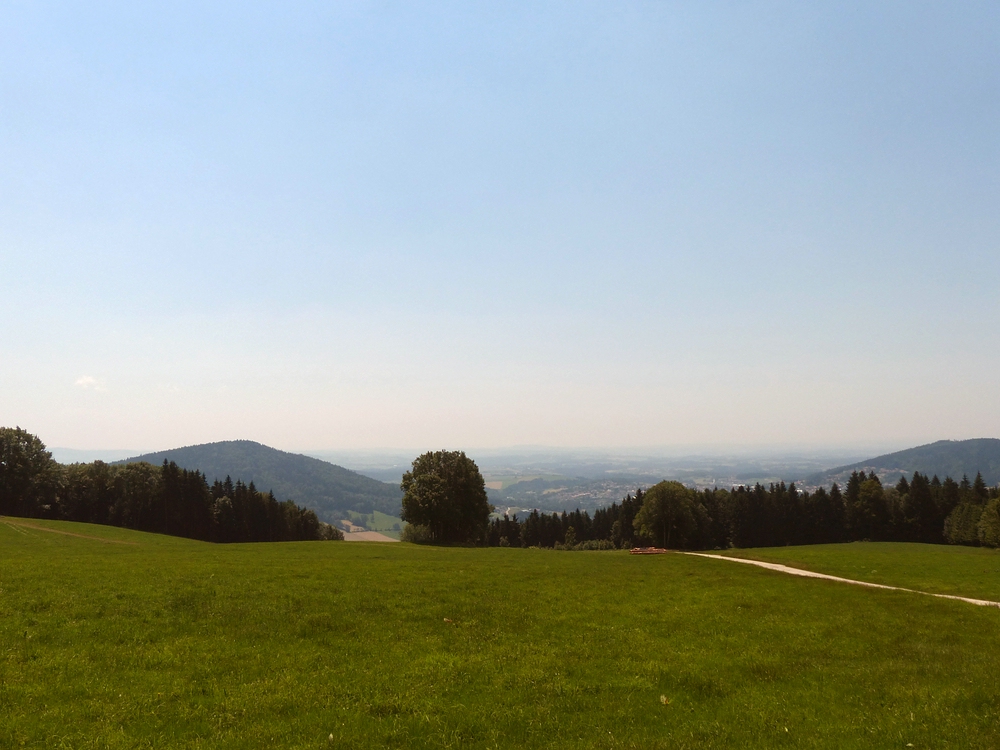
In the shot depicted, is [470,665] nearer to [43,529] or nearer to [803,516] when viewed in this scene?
[43,529]

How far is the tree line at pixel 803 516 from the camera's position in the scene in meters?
99.8

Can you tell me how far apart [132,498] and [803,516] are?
482 feet

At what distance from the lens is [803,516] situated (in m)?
127

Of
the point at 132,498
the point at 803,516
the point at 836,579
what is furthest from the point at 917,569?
the point at 132,498

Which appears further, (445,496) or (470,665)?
(445,496)

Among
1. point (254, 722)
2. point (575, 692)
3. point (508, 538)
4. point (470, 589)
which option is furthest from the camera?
point (508, 538)

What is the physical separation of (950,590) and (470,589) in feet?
92.7

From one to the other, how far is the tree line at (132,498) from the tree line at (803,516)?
7866 centimetres

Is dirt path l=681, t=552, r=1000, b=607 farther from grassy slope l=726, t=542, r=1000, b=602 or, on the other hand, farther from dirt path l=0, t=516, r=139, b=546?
dirt path l=0, t=516, r=139, b=546

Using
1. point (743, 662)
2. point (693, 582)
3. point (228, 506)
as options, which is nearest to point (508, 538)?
point (228, 506)

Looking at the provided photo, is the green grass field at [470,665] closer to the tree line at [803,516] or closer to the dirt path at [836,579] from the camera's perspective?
the dirt path at [836,579]

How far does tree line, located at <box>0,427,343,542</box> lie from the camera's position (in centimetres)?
9069

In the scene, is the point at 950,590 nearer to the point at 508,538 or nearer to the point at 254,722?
the point at 254,722

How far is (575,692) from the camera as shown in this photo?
13.9m
